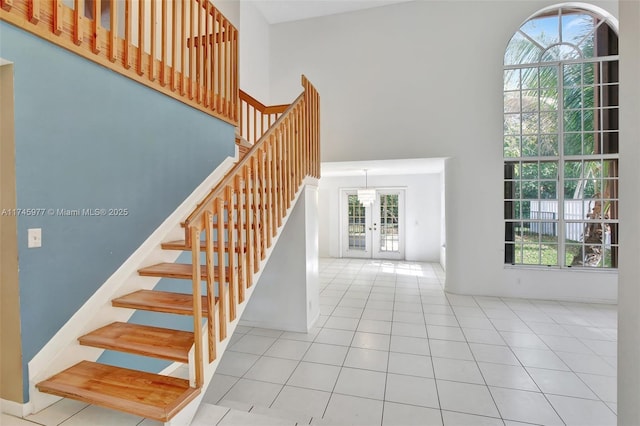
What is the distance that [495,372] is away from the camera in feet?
8.66

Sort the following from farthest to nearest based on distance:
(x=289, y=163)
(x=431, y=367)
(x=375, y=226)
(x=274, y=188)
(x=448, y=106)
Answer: (x=375, y=226) → (x=448, y=106) → (x=289, y=163) → (x=274, y=188) → (x=431, y=367)

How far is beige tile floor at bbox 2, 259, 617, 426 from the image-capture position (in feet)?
6.68

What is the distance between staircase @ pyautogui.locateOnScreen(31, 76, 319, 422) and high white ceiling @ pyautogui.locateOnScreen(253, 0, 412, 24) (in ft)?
12.8

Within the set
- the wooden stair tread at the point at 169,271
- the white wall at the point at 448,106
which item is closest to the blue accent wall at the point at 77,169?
the wooden stair tread at the point at 169,271

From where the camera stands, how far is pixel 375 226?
29.3 ft

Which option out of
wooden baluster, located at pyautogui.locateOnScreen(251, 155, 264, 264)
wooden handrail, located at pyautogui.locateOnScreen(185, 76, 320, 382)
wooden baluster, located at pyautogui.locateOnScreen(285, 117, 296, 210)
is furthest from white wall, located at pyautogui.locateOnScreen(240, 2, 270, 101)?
wooden baluster, located at pyautogui.locateOnScreen(251, 155, 264, 264)

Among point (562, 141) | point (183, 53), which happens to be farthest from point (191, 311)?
point (562, 141)

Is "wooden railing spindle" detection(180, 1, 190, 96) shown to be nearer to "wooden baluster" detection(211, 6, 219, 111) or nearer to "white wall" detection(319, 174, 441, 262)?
"wooden baluster" detection(211, 6, 219, 111)

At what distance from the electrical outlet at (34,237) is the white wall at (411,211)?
7.57 m

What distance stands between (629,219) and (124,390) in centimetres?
284

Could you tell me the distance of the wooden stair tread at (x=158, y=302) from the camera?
197 cm

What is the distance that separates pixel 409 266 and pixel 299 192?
203 inches

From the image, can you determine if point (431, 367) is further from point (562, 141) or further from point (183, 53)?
point (562, 141)

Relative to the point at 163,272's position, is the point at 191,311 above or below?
below
